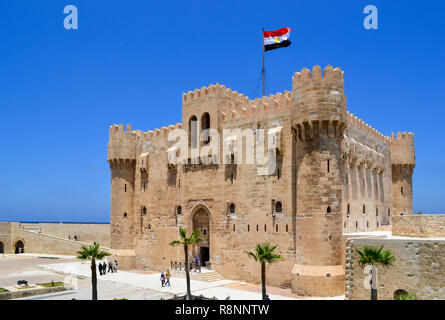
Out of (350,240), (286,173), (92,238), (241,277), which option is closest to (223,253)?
(241,277)

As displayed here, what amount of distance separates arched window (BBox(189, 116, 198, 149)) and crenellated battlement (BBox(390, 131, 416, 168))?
1887cm

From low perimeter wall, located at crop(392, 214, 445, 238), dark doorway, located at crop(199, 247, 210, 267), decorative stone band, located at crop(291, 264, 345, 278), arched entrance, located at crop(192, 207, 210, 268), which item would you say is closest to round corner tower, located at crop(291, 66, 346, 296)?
decorative stone band, located at crop(291, 264, 345, 278)

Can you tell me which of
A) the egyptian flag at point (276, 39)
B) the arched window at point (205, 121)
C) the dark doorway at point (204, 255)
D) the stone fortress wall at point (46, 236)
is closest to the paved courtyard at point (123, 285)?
the dark doorway at point (204, 255)

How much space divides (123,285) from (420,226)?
65.2 feet

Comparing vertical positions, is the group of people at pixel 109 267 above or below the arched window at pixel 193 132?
below

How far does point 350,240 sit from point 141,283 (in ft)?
50.5

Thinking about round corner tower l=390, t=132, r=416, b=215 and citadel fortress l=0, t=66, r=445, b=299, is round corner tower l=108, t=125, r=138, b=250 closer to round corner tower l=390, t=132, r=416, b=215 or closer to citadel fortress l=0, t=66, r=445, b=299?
citadel fortress l=0, t=66, r=445, b=299

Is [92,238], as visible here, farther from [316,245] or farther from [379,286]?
[379,286]

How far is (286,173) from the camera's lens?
2623 centimetres

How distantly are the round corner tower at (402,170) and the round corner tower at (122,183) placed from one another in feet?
80.0

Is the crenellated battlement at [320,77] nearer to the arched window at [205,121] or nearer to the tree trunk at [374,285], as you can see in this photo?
the arched window at [205,121]

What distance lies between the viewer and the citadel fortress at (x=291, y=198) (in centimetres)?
2278

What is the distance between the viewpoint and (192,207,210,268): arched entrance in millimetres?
31422

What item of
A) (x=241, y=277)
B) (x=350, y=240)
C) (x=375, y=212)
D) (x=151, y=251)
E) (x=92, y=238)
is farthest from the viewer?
(x=92, y=238)
